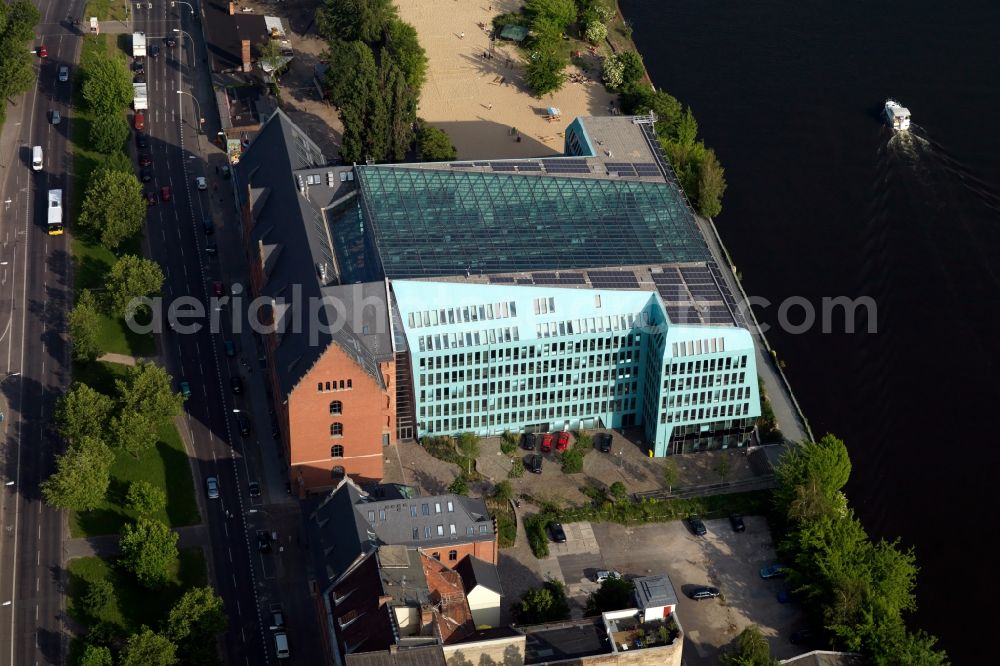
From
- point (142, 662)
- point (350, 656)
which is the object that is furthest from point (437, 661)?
point (142, 662)

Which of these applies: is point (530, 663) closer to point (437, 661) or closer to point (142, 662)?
point (437, 661)

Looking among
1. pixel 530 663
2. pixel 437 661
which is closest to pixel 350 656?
pixel 437 661

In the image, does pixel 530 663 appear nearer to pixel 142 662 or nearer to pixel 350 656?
pixel 350 656

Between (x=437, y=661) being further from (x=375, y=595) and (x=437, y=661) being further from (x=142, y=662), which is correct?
(x=142, y=662)

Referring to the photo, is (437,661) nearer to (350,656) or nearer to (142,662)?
(350,656)

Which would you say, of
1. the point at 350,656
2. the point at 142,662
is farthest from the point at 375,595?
the point at 142,662
